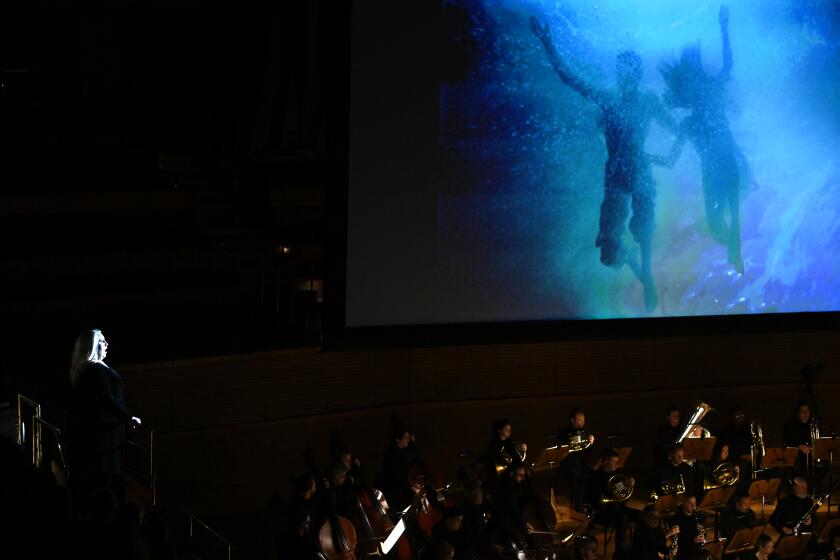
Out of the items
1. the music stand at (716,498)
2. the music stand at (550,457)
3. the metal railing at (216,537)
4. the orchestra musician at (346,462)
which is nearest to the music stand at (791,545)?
the music stand at (716,498)

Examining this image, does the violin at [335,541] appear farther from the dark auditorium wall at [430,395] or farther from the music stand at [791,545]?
the music stand at [791,545]

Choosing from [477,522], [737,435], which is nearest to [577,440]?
[737,435]

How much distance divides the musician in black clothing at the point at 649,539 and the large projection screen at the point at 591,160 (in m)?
1.81

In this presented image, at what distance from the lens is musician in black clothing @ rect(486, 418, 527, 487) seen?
9680 millimetres

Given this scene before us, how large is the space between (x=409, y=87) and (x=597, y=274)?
2.31 meters

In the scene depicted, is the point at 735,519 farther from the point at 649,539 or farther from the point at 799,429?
the point at 799,429

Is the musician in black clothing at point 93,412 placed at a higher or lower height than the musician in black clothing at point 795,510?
higher

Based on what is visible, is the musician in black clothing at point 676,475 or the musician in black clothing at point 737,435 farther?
the musician in black clothing at point 737,435

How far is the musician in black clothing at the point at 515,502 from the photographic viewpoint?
858 centimetres

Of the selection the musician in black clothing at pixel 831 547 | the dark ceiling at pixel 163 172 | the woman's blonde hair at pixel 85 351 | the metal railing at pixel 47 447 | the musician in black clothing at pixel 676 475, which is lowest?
the musician in black clothing at pixel 831 547

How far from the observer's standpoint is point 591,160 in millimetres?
9375

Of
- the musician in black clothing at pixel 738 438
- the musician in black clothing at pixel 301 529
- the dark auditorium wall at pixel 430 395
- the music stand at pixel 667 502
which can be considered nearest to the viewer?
the musician in black clothing at pixel 301 529

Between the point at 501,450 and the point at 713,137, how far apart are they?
10.7ft

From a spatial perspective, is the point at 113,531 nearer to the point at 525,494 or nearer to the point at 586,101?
the point at 525,494
